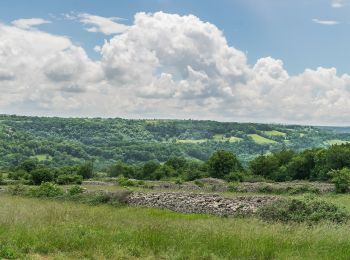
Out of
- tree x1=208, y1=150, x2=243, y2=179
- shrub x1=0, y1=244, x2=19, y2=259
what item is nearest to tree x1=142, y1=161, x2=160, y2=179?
tree x1=208, y1=150, x2=243, y2=179

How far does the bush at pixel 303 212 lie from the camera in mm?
18266

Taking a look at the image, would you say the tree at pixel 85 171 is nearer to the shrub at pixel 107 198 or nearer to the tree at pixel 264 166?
the tree at pixel 264 166

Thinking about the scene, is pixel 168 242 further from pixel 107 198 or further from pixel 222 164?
pixel 222 164

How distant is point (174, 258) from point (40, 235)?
4.33 metres

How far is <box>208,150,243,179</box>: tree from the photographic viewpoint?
3002 inches

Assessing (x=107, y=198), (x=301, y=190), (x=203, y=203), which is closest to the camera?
(x=203, y=203)

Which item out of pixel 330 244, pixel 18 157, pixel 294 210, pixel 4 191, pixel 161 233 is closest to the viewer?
pixel 330 244

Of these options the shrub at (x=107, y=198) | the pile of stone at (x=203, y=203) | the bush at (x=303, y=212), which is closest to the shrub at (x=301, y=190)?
the pile of stone at (x=203, y=203)

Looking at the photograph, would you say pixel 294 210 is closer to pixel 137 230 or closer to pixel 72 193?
pixel 137 230

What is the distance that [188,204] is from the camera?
26.9 metres

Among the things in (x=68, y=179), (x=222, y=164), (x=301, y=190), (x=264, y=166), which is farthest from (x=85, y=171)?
→ (x=301, y=190)

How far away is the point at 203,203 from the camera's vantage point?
26.1 m

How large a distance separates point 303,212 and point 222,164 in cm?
5813

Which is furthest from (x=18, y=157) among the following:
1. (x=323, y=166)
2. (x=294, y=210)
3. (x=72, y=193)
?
(x=294, y=210)
